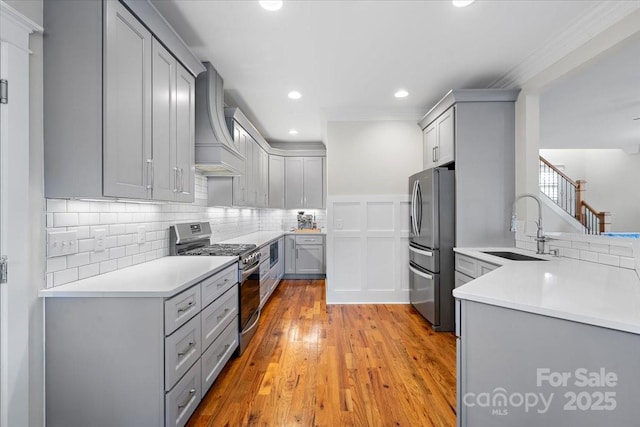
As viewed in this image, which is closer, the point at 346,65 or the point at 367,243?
the point at 346,65

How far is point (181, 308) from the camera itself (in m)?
1.65

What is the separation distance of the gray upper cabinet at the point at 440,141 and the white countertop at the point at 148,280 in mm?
2539

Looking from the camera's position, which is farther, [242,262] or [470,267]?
[470,267]

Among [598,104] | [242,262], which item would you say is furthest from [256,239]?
[598,104]

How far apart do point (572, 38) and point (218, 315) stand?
11.2ft

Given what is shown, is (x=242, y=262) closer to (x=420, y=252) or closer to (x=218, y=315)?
(x=218, y=315)

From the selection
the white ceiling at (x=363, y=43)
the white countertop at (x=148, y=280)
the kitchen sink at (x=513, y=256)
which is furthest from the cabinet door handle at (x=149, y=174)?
the kitchen sink at (x=513, y=256)

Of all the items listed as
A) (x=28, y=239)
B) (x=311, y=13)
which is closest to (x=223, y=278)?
(x=28, y=239)

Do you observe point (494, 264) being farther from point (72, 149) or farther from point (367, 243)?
point (72, 149)

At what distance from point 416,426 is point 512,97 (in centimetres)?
315

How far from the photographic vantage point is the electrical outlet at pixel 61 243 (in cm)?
153

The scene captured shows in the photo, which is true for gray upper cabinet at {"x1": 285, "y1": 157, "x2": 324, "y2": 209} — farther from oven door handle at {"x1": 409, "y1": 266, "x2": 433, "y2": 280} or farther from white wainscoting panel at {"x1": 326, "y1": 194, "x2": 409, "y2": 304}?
oven door handle at {"x1": 409, "y1": 266, "x2": 433, "y2": 280}

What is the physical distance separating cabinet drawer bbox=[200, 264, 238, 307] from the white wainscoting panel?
1834 mm

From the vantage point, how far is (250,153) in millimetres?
4203
